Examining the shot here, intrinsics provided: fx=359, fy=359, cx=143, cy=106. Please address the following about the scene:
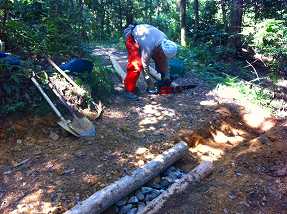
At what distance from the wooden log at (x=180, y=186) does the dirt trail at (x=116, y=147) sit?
0.10 m

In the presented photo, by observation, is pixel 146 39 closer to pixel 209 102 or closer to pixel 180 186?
pixel 209 102

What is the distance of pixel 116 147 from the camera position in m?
5.71

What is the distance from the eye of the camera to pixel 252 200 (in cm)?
464

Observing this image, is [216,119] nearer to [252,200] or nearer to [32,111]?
[252,200]

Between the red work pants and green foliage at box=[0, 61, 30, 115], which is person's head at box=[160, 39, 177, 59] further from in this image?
green foliage at box=[0, 61, 30, 115]

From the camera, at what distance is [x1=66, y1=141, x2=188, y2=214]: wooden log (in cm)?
416

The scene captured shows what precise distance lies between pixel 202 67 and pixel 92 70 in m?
4.06

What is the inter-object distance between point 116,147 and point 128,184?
3.69 ft

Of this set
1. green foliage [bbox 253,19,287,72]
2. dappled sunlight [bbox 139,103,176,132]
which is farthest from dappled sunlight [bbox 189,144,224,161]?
green foliage [bbox 253,19,287,72]

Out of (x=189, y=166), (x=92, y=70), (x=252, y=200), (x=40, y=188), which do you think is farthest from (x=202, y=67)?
(x=40, y=188)

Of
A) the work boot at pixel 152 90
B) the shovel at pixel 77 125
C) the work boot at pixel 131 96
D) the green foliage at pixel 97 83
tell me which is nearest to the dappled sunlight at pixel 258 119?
the work boot at pixel 152 90

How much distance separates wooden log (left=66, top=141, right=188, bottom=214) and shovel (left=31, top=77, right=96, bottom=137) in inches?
51.0

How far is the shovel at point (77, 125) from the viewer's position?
19.0 feet

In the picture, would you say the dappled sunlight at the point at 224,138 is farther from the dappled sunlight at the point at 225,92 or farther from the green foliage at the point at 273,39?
the green foliage at the point at 273,39
